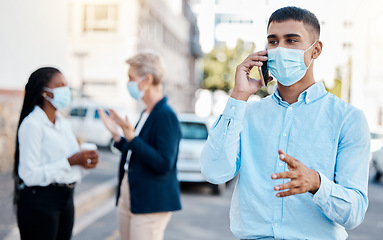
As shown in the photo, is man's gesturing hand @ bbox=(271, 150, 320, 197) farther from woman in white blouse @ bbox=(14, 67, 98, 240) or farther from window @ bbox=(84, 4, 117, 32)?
window @ bbox=(84, 4, 117, 32)

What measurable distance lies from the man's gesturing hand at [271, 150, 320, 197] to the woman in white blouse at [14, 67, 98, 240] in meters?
1.92

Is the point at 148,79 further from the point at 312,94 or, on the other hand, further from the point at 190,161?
the point at 190,161

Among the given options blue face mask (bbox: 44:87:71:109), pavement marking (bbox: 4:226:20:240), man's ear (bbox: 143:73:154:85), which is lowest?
pavement marking (bbox: 4:226:20:240)

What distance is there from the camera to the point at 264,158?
1.95 m

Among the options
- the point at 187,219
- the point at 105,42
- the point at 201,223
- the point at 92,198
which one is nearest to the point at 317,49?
the point at 201,223

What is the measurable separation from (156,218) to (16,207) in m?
0.95

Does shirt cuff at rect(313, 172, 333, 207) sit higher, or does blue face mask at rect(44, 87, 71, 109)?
blue face mask at rect(44, 87, 71, 109)

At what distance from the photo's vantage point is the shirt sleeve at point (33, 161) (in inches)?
121

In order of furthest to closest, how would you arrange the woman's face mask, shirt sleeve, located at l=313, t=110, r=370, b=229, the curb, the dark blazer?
the curb
the woman's face mask
the dark blazer
shirt sleeve, located at l=313, t=110, r=370, b=229

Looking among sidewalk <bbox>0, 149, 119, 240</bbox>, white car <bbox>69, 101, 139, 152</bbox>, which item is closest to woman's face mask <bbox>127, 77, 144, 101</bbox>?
sidewalk <bbox>0, 149, 119, 240</bbox>

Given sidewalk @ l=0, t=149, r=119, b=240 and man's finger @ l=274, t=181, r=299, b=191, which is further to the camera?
sidewalk @ l=0, t=149, r=119, b=240

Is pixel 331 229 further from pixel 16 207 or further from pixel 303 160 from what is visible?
pixel 16 207

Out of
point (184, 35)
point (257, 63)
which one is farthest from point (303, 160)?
point (184, 35)

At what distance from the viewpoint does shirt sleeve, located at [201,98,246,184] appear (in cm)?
192
